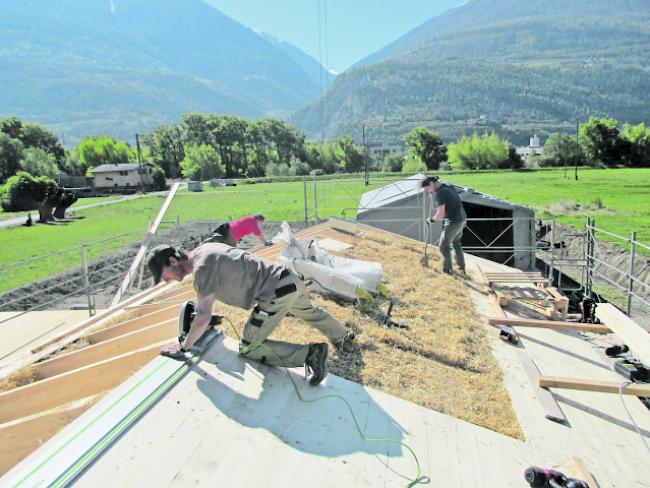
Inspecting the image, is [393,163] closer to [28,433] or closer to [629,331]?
[629,331]

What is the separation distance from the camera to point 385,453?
120 inches

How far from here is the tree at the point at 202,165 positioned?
63.8m

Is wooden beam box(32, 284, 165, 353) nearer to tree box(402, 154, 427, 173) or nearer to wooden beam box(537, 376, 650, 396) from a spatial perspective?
wooden beam box(537, 376, 650, 396)

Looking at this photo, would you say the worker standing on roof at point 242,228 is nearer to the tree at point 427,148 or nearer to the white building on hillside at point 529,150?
the tree at point 427,148

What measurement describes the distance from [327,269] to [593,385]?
3.42 metres

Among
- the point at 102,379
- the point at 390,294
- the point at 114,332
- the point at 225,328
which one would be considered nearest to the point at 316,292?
the point at 390,294

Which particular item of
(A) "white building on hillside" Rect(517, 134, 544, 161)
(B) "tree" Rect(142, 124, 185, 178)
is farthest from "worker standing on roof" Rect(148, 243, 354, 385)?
(A) "white building on hillside" Rect(517, 134, 544, 161)

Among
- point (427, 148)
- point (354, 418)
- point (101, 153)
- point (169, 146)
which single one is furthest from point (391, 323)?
point (169, 146)

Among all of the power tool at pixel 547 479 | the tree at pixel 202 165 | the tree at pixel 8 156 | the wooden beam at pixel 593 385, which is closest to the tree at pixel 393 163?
the tree at pixel 202 165

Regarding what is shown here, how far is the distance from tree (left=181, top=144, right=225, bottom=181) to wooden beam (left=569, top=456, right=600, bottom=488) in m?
64.3

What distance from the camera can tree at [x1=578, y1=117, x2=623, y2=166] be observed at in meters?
58.4

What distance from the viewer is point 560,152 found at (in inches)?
2484

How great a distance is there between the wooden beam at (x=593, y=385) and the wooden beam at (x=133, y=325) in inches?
159

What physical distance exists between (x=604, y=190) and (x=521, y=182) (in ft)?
30.1
